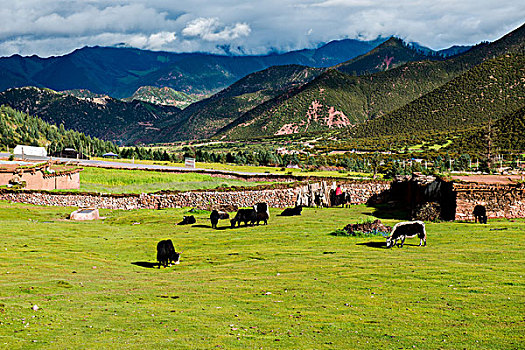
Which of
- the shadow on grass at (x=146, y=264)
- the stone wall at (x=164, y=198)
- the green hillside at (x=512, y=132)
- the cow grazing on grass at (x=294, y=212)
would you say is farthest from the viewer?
the green hillside at (x=512, y=132)


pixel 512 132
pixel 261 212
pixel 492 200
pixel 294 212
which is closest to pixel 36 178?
pixel 294 212

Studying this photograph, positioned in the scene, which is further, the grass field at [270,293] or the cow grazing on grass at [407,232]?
the cow grazing on grass at [407,232]

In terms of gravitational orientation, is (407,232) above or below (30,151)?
below

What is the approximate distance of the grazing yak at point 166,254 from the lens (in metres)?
21.4

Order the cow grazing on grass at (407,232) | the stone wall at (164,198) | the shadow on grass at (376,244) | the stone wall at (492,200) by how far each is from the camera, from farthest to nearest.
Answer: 1. the stone wall at (164,198)
2. the stone wall at (492,200)
3. the shadow on grass at (376,244)
4. the cow grazing on grass at (407,232)

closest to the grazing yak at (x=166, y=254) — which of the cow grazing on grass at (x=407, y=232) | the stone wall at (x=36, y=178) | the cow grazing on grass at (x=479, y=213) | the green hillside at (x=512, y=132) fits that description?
the cow grazing on grass at (x=407, y=232)

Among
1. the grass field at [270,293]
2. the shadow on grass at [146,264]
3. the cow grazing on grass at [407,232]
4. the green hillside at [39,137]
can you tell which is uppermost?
the green hillside at [39,137]

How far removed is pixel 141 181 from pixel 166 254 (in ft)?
169

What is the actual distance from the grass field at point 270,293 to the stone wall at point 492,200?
13.1 feet

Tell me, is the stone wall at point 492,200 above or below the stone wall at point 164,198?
above

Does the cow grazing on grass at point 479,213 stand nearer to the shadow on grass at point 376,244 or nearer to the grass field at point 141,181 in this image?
the shadow on grass at point 376,244

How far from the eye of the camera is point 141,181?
71.1 m

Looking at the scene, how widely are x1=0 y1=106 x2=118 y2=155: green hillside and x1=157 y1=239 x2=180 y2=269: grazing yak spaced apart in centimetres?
14205

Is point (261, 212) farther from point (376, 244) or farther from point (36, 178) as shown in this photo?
point (36, 178)
